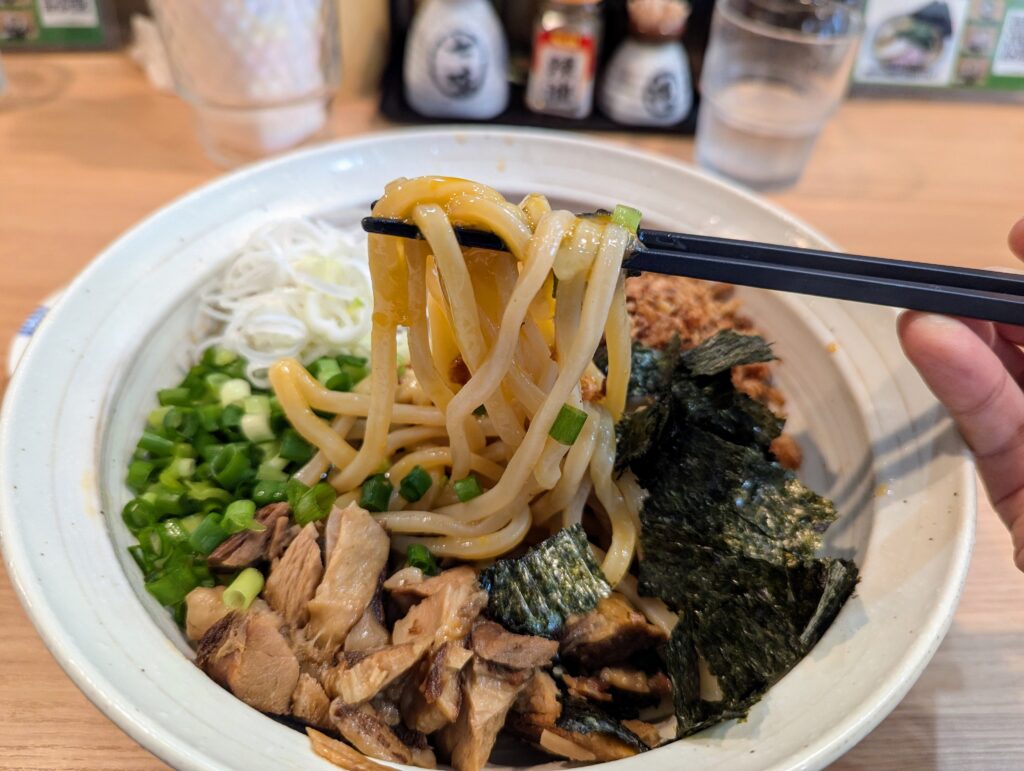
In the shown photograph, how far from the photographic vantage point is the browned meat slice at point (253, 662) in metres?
1.25

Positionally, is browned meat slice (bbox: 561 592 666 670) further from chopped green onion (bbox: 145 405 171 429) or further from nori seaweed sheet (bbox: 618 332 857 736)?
chopped green onion (bbox: 145 405 171 429)

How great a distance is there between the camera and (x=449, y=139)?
2227 millimetres

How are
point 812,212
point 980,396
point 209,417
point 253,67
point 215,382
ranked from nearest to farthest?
point 980,396 → point 209,417 → point 215,382 → point 253,67 → point 812,212

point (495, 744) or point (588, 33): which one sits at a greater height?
point (588, 33)

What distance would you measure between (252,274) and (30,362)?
0.56 metres

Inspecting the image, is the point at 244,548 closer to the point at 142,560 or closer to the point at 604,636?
the point at 142,560

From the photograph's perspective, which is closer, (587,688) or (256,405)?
(587,688)

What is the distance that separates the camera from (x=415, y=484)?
1594mm

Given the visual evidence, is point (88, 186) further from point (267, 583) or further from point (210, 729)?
point (210, 729)

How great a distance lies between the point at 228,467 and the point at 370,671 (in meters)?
0.59

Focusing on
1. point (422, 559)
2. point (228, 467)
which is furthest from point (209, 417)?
point (422, 559)

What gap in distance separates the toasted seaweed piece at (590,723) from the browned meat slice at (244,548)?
65 centimetres

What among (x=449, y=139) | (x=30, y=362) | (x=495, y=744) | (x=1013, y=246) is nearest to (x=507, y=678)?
(x=495, y=744)

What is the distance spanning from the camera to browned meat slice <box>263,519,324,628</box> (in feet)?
4.64
